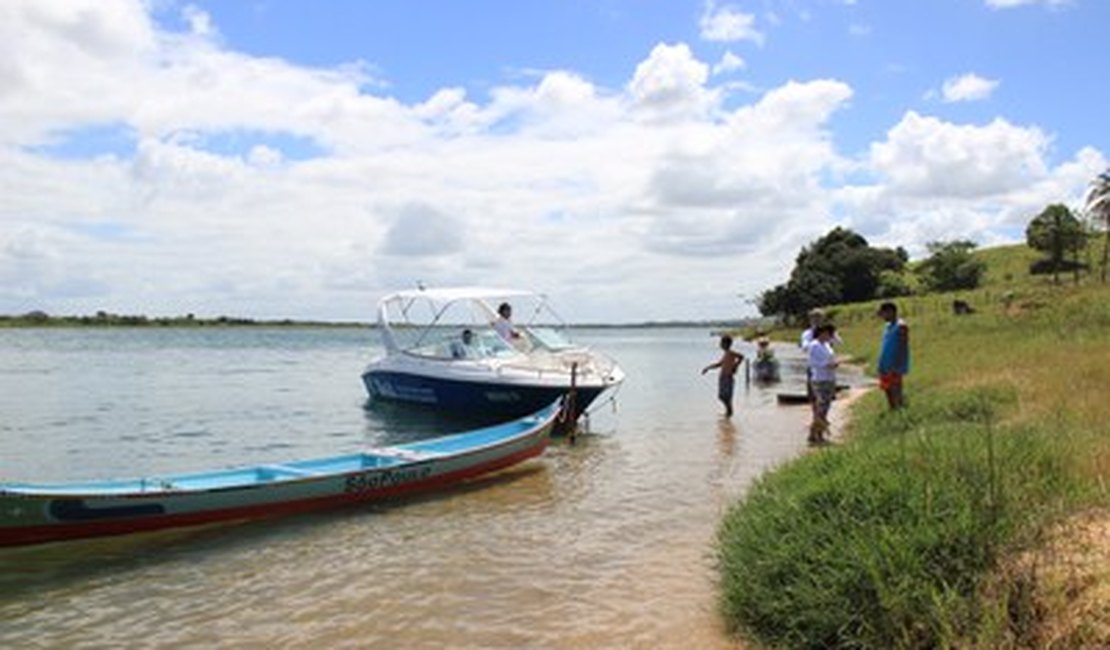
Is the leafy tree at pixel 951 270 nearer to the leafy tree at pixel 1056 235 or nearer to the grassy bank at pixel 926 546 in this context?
the leafy tree at pixel 1056 235

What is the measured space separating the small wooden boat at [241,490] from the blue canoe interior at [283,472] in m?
0.01

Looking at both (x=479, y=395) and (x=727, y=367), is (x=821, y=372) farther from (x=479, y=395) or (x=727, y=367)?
(x=479, y=395)

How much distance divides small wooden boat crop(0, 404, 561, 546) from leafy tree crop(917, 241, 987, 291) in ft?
259

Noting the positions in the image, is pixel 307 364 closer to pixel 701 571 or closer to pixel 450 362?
pixel 450 362

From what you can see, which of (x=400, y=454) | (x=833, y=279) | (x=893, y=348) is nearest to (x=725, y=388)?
(x=893, y=348)

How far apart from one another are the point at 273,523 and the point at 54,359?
5093 centimetres

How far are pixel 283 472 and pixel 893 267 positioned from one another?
9200 centimetres

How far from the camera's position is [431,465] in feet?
46.7

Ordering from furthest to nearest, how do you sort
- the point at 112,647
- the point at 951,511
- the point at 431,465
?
the point at 431,465, the point at 112,647, the point at 951,511

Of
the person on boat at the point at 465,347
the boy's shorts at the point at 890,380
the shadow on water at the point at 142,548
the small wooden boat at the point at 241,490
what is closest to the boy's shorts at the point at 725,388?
the person on boat at the point at 465,347

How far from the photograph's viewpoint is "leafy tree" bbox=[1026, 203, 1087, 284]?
73.0 m

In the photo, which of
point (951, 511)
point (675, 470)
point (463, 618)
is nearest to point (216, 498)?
point (463, 618)

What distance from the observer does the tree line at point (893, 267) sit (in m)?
75.2

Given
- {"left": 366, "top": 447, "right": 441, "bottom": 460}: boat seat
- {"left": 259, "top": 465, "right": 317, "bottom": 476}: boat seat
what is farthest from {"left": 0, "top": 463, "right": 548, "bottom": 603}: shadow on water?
{"left": 366, "top": 447, "right": 441, "bottom": 460}: boat seat
